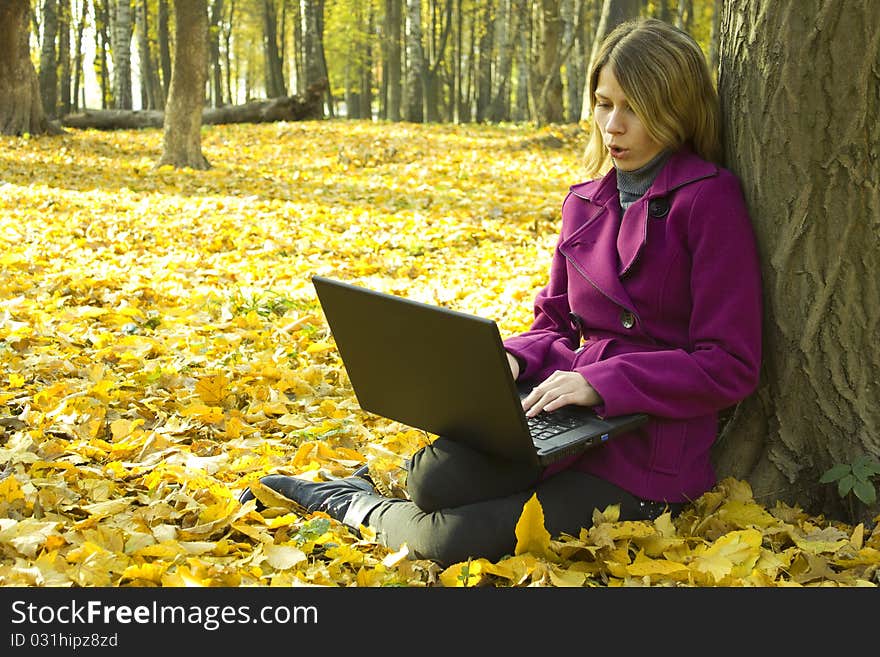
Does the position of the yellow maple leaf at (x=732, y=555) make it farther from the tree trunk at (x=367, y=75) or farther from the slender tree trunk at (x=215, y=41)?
the tree trunk at (x=367, y=75)

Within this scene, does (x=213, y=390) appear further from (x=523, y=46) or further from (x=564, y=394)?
(x=523, y=46)

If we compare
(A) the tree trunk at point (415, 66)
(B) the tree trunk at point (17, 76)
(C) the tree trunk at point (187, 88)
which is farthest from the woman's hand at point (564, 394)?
(A) the tree trunk at point (415, 66)

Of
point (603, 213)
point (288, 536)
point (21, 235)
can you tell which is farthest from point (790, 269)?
point (21, 235)

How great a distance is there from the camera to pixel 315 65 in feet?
65.7

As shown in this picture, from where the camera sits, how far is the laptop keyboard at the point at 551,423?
2488mm

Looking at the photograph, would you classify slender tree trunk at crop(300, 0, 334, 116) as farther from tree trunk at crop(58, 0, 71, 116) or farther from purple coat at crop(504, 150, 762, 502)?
purple coat at crop(504, 150, 762, 502)

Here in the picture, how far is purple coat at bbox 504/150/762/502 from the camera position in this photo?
250 cm

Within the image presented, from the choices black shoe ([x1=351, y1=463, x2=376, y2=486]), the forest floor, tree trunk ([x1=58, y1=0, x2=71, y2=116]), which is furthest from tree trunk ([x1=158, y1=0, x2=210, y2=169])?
tree trunk ([x1=58, y1=0, x2=71, y2=116])

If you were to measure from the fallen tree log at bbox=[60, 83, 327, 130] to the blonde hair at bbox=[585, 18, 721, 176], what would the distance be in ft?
56.4

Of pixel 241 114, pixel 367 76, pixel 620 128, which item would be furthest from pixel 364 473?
pixel 367 76

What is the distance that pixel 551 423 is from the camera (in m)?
2.56
